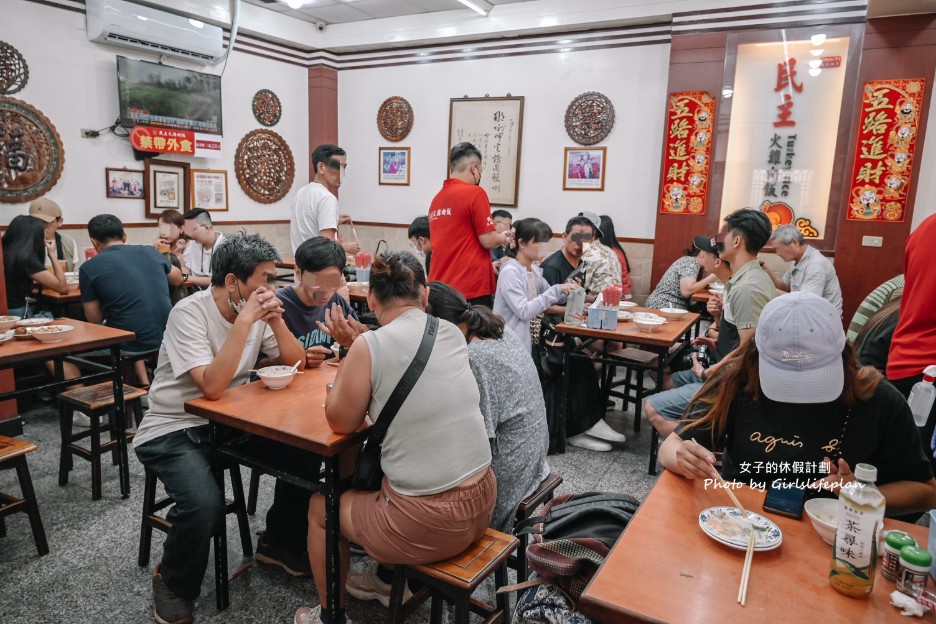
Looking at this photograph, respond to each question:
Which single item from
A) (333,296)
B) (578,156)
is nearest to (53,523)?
(333,296)

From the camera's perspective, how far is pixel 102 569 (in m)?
2.40

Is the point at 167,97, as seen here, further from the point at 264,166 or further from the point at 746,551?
the point at 746,551

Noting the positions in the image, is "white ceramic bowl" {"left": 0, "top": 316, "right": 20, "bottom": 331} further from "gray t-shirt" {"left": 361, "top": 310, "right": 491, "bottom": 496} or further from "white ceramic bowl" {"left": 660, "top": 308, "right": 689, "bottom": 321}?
"white ceramic bowl" {"left": 660, "top": 308, "right": 689, "bottom": 321}

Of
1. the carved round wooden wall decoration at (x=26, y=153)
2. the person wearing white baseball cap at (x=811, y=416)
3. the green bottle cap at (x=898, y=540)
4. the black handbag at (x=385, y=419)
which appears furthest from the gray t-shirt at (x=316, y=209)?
the green bottle cap at (x=898, y=540)

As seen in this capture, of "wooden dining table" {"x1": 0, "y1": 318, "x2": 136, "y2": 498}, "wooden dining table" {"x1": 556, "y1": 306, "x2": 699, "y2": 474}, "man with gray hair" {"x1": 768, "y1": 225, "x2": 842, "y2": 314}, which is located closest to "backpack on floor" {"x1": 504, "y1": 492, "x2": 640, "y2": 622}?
"wooden dining table" {"x1": 556, "y1": 306, "x2": 699, "y2": 474}

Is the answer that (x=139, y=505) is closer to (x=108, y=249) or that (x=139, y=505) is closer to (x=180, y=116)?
(x=108, y=249)

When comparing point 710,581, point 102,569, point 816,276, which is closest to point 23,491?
point 102,569

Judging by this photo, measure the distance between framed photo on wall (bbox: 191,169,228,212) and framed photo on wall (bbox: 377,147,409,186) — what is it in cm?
187

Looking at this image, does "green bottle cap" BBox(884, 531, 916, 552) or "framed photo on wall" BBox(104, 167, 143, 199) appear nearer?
"green bottle cap" BBox(884, 531, 916, 552)

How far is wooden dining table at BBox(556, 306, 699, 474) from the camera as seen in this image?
342cm

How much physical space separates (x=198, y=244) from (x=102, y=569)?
3487mm

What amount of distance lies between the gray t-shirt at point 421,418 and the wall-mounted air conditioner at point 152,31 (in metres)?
5.49

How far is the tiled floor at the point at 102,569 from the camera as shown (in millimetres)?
2168

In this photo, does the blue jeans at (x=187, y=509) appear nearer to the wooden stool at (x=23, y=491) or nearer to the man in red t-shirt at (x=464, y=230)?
the wooden stool at (x=23, y=491)
